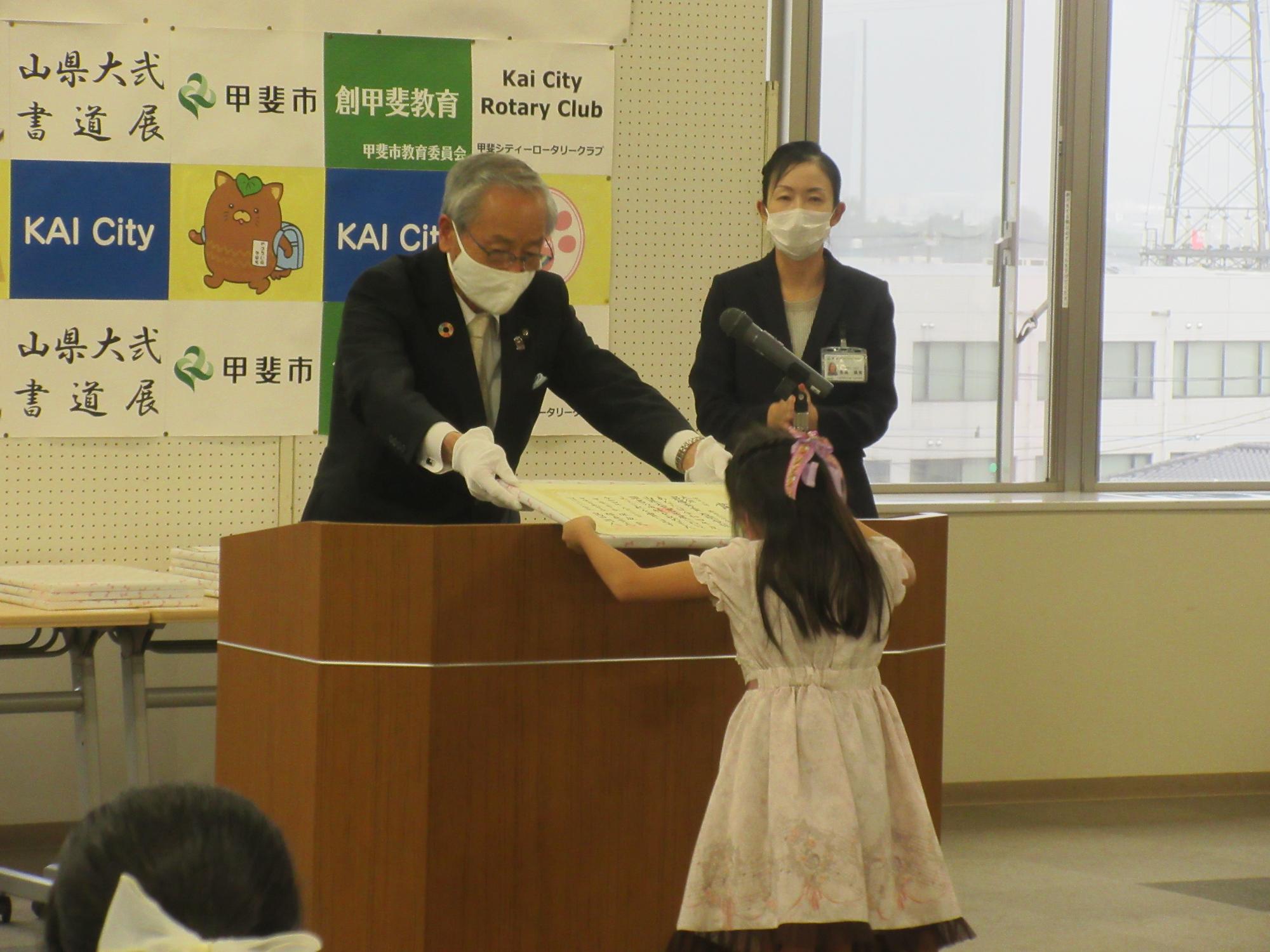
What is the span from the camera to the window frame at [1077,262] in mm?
4652

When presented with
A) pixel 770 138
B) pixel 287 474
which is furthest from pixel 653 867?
pixel 770 138

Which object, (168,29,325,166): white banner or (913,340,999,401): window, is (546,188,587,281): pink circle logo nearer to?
(168,29,325,166): white banner

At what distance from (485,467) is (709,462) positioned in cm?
Answer: 43

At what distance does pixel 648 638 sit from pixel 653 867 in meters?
0.32

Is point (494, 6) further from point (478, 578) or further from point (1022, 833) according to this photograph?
point (1022, 833)

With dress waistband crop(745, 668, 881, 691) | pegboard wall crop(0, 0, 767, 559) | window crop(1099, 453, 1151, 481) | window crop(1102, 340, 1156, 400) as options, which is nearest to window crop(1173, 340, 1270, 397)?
window crop(1102, 340, 1156, 400)

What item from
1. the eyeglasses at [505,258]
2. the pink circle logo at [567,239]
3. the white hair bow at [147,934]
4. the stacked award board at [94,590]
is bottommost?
the stacked award board at [94,590]

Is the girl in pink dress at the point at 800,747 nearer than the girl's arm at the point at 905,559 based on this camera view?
Yes

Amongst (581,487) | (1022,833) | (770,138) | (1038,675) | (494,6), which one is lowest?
(1022,833)

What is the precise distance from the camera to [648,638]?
2129 mm

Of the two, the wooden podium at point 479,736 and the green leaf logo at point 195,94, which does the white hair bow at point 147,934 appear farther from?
the green leaf logo at point 195,94

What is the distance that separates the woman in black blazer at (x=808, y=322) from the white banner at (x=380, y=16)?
109cm

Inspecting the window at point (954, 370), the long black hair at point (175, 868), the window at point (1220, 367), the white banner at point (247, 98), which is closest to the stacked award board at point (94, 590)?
the white banner at point (247, 98)

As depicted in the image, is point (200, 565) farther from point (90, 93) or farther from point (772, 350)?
point (772, 350)
